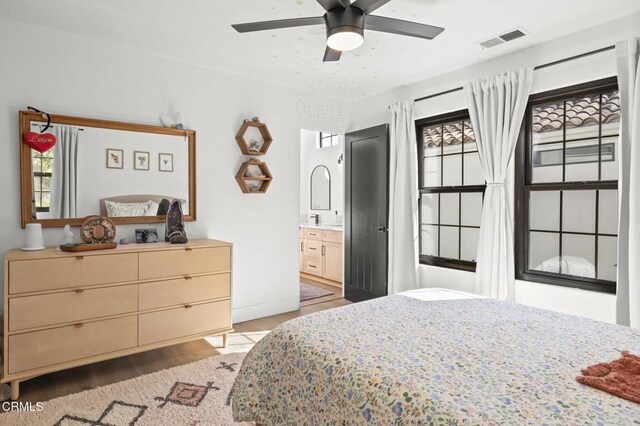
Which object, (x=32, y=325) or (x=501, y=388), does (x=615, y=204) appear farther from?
(x=32, y=325)

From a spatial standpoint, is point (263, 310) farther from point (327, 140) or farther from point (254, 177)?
point (327, 140)

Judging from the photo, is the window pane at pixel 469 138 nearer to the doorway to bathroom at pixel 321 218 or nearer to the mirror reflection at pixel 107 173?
the doorway to bathroom at pixel 321 218

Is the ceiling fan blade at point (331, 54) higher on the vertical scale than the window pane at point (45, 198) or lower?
higher

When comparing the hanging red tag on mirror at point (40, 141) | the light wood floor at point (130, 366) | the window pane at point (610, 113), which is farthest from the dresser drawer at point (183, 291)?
the window pane at point (610, 113)

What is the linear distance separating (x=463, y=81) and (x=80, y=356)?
392 centimetres

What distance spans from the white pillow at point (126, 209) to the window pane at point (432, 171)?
2797 millimetres

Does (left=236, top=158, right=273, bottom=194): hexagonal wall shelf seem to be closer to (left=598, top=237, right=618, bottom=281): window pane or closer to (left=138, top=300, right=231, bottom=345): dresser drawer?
(left=138, top=300, right=231, bottom=345): dresser drawer

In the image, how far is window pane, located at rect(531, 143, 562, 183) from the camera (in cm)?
299

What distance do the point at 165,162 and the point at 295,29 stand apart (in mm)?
1634

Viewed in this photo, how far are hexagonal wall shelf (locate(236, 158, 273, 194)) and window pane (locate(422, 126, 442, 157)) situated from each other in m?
1.73

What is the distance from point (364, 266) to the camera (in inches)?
178

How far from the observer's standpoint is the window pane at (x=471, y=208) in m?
3.55

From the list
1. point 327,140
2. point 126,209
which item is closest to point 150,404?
point 126,209

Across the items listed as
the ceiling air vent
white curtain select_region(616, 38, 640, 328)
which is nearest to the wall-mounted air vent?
the ceiling air vent
